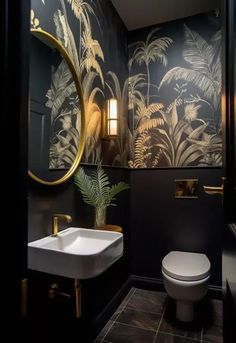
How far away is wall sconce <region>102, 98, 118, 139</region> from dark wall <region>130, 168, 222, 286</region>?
0.67 meters

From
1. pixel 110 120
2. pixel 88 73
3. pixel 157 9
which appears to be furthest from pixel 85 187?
pixel 157 9

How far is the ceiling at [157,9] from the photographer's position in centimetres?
214

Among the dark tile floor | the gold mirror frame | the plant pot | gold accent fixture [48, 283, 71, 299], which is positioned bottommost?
the dark tile floor

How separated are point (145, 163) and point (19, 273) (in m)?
2.04

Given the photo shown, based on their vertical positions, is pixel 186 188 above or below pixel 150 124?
below

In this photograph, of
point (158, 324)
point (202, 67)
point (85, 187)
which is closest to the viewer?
point (85, 187)

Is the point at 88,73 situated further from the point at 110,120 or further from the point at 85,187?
the point at 85,187

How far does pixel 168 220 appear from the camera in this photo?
2355 mm

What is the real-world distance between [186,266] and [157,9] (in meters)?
2.34

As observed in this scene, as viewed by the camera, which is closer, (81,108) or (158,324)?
(81,108)

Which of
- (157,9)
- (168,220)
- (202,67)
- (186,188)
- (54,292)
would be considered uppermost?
(157,9)

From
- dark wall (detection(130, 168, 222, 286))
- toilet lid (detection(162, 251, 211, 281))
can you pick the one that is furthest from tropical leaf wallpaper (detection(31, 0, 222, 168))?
toilet lid (detection(162, 251, 211, 281))

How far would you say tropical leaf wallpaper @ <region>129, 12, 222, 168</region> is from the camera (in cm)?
225

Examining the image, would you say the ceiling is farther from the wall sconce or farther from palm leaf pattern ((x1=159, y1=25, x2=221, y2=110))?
the wall sconce
